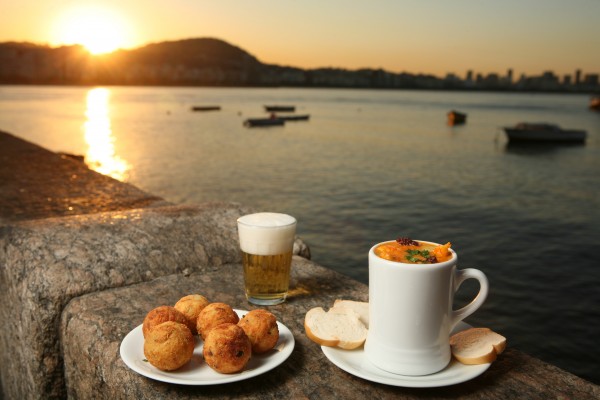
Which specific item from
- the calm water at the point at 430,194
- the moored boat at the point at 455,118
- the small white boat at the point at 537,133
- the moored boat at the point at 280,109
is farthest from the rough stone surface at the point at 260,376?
the moored boat at the point at 280,109

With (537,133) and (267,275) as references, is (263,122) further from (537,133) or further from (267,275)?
(267,275)

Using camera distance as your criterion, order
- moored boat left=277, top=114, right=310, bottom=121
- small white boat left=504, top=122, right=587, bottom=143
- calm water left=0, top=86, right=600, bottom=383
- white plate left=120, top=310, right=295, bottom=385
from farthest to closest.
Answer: moored boat left=277, top=114, right=310, bottom=121 → small white boat left=504, top=122, right=587, bottom=143 → calm water left=0, top=86, right=600, bottom=383 → white plate left=120, top=310, right=295, bottom=385

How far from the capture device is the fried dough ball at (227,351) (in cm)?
134

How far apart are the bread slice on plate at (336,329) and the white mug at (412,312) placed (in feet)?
0.33

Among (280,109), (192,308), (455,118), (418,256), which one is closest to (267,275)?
(192,308)

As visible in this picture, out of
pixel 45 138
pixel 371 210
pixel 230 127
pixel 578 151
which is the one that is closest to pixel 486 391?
pixel 371 210

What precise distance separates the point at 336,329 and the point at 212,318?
0.35 meters

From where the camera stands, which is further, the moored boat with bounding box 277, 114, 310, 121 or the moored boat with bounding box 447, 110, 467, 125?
the moored boat with bounding box 447, 110, 467, 125

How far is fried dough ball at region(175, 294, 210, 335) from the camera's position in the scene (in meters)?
1.59

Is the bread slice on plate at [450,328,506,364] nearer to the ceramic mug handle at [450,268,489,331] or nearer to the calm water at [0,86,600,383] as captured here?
the ceramic mug handle at [450,268,489,331]

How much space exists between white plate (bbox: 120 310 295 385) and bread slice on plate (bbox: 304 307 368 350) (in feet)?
0.24

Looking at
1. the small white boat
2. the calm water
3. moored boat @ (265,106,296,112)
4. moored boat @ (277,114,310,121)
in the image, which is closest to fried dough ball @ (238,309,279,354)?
the calm water

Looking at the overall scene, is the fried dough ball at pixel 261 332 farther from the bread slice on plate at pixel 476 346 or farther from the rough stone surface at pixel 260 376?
the bread slice on plate at pixel 476 346

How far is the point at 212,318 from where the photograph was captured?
1.53m
